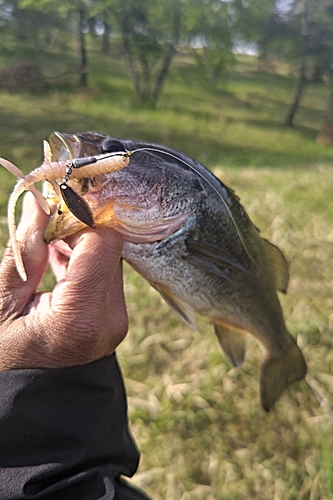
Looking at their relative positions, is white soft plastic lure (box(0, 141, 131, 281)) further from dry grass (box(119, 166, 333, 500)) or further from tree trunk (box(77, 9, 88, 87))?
tree trunk (box(77, 9, 88, 87))

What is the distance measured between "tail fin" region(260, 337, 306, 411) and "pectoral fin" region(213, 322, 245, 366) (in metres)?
0.16

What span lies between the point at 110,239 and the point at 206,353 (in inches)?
61.2

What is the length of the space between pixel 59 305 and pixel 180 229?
475mm

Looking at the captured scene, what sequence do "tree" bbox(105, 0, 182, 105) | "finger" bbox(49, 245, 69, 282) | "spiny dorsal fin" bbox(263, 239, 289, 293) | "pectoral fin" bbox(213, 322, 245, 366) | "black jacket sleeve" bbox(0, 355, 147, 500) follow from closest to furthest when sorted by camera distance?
"black jacket sleeve" bbox(0, 355, 147, 500) → "finger" bbox(49, 245, 69, 282) → "spiny dorsal fin" bbox(263, 239, 289, 293) → "pectoral fin" bbox(213, 322, 245, 366) → "tree" bbox(105, 0, 182, 105)

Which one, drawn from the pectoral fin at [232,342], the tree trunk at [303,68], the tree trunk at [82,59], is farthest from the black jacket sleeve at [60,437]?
the tree trunk at [303,68]

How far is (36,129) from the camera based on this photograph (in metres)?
9.39

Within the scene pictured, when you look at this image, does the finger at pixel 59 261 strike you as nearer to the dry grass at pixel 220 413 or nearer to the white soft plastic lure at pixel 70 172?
the white soft plastic lure at pixel 70 172

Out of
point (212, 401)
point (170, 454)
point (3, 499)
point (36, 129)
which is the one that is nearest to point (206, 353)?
point (212, 401)

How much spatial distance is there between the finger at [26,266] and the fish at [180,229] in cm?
5

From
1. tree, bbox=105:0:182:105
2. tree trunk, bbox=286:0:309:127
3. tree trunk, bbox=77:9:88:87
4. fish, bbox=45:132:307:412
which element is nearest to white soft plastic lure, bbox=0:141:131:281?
fish, bbox=45:132:307:412

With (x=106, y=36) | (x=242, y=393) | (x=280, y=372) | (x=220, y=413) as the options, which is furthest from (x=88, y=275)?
(x=106, y=36)

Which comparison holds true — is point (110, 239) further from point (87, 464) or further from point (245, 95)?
point (245, 95)

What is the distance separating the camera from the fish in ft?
3.91

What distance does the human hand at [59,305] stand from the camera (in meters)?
1.09
